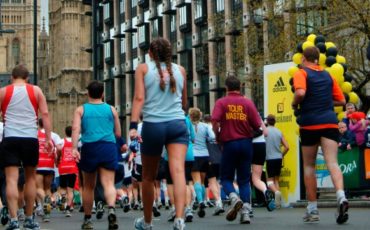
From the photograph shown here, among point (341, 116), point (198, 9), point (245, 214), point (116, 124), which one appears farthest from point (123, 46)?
point (245, 214)

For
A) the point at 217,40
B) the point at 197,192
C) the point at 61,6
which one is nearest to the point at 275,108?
the point at 197,192

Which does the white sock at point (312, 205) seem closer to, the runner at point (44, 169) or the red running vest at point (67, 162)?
the runner at point (44, 169)

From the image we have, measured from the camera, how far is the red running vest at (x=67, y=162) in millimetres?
22017

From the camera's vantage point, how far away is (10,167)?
12367 mm

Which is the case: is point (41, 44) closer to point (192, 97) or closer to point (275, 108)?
point (192, 97)

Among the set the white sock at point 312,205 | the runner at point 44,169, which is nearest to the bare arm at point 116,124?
the white sock at point 312,205

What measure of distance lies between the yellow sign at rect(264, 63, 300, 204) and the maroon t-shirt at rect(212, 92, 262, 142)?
7598 millimetres

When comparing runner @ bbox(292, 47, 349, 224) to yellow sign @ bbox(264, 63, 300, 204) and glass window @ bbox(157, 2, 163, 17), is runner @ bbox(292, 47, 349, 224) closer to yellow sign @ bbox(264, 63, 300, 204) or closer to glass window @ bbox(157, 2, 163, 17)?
yellow sign @ bbox(264, 63, 300, 204)

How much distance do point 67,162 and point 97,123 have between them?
9.25m

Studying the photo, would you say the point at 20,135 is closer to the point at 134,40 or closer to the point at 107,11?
the point at 134,40

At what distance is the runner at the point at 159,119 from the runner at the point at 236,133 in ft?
11.4

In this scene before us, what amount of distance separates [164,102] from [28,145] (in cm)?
265

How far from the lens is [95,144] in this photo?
13406mm

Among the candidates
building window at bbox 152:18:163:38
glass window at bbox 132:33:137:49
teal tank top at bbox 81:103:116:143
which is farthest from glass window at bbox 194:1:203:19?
teal tank top at bbox 81:103:116:143
